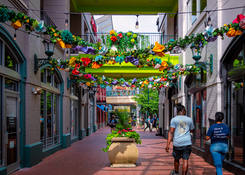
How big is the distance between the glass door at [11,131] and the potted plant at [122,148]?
256 centimetres

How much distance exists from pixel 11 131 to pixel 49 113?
14.4ft

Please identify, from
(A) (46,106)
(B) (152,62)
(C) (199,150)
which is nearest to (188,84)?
(C) (199,150)

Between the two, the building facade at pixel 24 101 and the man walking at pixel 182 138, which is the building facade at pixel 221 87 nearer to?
the man walking at pixel 182 138

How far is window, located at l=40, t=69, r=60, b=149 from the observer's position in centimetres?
1239

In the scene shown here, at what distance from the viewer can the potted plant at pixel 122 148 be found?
31.0ft

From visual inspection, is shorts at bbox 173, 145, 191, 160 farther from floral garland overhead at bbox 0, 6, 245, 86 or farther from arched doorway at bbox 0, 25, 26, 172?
arched doorway at bbox 0, 25, 26, 172

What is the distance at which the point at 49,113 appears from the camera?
44.0ft

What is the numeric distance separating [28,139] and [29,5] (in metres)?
4.21

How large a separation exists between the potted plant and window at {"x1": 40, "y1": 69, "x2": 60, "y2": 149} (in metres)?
3.64

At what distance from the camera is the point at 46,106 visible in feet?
41.9

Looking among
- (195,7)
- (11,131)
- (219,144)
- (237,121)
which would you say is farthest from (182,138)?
(195,7)

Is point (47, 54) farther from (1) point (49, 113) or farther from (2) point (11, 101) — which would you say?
(1) point (49, 113)

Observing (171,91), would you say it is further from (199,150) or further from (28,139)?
(28,139)

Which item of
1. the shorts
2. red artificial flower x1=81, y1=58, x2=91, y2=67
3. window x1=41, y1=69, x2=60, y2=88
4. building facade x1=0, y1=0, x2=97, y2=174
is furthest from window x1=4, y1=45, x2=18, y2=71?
the shorts
